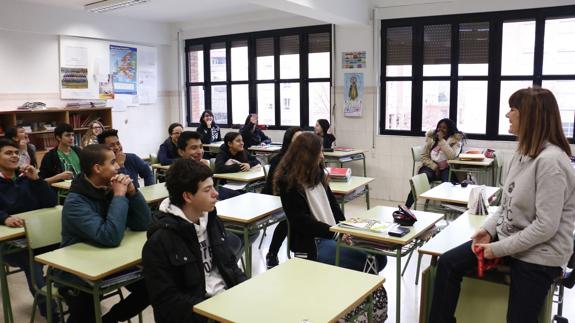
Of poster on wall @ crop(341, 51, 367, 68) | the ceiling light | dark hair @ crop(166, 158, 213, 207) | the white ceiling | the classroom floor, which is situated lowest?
the classroom floor

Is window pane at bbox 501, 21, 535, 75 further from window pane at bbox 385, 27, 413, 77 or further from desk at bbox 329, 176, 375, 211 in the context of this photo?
desk at bbox 329, 176, 375, 211

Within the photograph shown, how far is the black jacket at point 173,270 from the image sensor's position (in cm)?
199

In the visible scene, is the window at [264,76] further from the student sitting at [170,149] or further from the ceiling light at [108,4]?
the student sitting at [170,149]

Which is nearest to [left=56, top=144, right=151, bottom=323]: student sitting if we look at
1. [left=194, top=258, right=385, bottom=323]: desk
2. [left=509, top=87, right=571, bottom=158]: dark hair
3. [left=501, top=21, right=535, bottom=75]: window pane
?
[left=194, top=258, right=385, bottom=323]: desk

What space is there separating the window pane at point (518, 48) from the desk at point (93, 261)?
5.74m

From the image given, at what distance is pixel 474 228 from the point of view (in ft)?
10.1

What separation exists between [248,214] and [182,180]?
4.22 feet

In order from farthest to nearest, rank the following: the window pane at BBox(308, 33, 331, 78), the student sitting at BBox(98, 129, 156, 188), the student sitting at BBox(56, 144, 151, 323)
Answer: the window pane at BBox(308, 33, 331, 78), the student sitting at BBox(98, 129, 156, 188), the student sitting at BBox(56, 144, 151, 323)

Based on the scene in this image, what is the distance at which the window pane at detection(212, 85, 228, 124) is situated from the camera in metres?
9.62

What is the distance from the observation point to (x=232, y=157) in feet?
18.1

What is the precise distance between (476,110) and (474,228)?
431 cm

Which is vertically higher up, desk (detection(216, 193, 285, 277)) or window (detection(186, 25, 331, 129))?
window (detection(186, 25, 331, 129))

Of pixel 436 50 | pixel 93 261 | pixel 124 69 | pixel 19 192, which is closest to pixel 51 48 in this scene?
pixel 124 69

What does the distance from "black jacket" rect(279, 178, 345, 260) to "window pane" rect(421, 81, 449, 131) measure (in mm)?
4608
